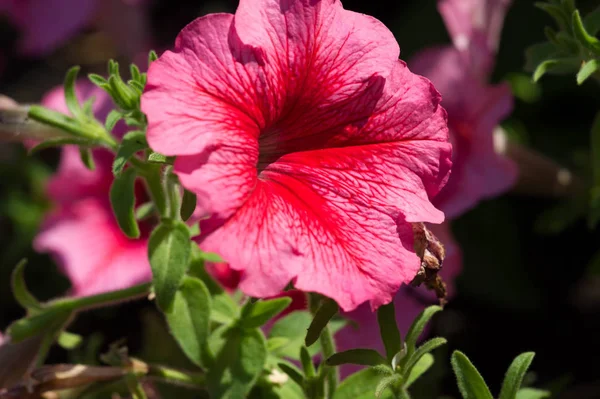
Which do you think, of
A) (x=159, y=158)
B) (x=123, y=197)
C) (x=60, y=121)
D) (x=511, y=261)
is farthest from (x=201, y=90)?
(x=511, y=261)

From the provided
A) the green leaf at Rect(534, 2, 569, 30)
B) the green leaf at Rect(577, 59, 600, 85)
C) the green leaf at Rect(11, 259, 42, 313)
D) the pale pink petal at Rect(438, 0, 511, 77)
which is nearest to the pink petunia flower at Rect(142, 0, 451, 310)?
the green leaf at Rect(577, 59, 600, 85)

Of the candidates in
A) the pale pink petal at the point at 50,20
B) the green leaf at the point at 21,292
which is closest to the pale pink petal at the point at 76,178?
the pale pink petal at the point at 50,20

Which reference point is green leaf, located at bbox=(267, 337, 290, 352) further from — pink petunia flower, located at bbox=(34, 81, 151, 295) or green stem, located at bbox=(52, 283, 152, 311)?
pink petunia flower, located at bbox=(34, 81, 151, 295)

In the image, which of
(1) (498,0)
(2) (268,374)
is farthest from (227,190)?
(1) (498,0)

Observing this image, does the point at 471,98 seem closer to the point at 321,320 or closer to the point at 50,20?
the point at 321,320

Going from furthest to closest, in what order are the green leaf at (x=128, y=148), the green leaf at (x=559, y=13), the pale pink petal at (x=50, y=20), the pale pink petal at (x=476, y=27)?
the pale pink petal at (x=50, y=20) < the pale pink petal at (x=476, y=27) < the green leaf at (x=559, y=13) < the green leaf at (x=128, y=148)

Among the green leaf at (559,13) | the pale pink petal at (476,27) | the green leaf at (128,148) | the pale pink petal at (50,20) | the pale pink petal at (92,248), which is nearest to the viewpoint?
the green leaf at (128,148)

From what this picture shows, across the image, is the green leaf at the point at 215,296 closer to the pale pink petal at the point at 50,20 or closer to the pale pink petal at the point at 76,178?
the pale pink petal at the point at 76,178
